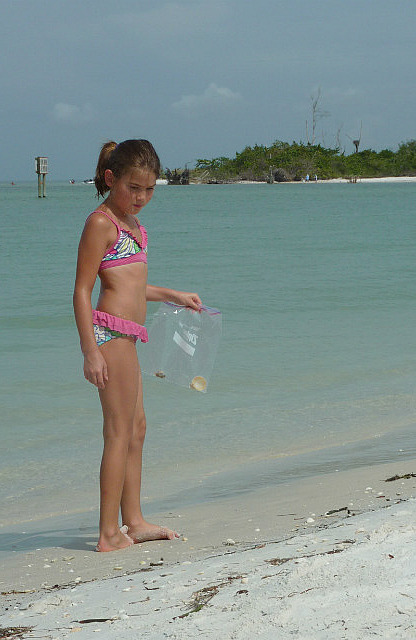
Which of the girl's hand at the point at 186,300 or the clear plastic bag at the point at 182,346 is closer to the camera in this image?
the girl's hand at the point at 186,300

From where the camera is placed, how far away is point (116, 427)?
3338 mm

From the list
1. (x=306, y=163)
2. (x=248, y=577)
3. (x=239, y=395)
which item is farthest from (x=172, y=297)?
(x=306, y=163)

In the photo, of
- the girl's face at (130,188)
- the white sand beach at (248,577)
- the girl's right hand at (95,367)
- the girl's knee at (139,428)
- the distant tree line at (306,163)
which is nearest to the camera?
the white sand beach at (248,577)

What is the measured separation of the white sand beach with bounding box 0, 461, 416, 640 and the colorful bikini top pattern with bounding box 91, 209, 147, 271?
114cm

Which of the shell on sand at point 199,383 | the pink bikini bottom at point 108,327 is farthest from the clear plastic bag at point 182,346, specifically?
the pink bikini bottom at point 108,327

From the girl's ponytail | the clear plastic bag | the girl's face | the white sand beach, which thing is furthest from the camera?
the clear plastic bag

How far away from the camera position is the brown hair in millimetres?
3236

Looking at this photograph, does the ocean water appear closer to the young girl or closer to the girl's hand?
the young girl

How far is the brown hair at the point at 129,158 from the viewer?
324cm

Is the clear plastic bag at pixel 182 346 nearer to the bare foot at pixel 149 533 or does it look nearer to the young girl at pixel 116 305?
the young girl at pixel 116 305

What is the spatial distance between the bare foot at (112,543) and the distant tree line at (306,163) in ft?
369

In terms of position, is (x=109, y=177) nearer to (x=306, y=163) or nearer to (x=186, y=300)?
(x=186, y=300)

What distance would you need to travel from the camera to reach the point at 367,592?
2.15 metres

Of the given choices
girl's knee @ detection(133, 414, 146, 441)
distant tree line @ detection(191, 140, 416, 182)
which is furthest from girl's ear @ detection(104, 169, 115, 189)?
distant tree line @ detection(191, 140, 416, 182)
